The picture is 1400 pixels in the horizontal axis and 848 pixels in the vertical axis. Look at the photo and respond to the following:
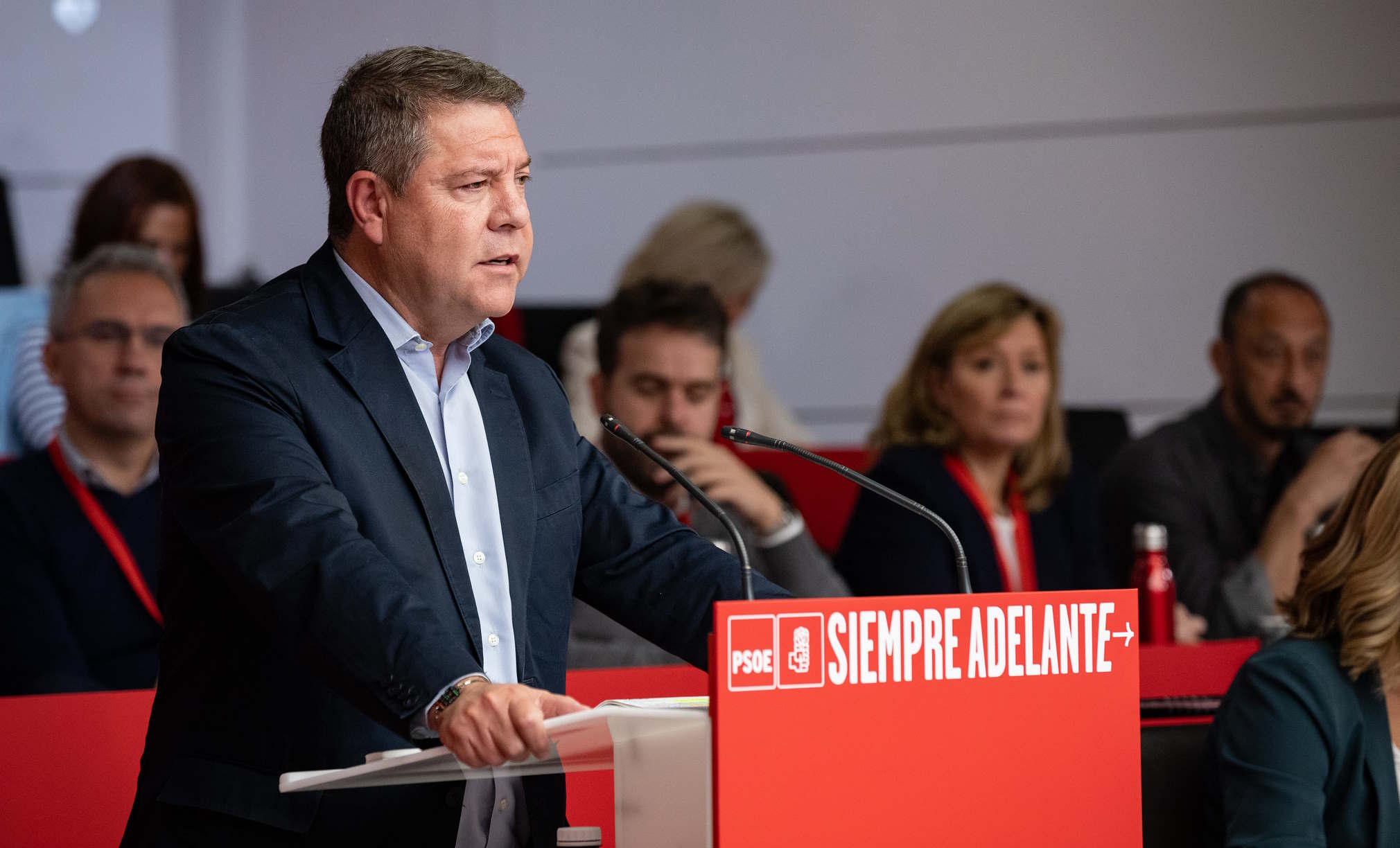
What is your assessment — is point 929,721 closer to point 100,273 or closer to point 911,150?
point 100,273

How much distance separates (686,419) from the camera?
119 inches

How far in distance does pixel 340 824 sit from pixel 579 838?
234 millimetres

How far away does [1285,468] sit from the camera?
3945 millimetres

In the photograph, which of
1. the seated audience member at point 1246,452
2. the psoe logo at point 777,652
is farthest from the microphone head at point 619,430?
the seated audience member at point 1246,452

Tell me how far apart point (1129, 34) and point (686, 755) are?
5015 millimetres

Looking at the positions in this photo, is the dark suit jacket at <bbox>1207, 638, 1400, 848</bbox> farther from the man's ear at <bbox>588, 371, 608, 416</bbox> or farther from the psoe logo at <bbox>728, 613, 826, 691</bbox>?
the man's ear at <bbox>588, 371, 608, 416</bbox>

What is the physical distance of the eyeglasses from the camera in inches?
119

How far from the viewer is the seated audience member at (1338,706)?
1.86m

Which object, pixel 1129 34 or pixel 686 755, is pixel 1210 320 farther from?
pixel 686 755

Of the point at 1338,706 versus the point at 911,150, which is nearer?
the point at 1338,706

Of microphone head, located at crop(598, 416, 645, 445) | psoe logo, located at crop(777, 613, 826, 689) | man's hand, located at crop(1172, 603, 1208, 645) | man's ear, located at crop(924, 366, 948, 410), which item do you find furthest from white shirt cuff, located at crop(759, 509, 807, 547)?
psoe logo, located at crop(777, 613, 826, 689)

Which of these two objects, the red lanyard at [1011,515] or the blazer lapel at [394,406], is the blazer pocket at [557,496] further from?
the red lanyard at [1011,515]

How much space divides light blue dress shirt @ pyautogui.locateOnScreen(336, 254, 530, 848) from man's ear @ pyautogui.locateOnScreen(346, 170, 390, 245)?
6cm

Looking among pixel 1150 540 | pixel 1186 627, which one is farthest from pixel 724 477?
pixel 1186 627
